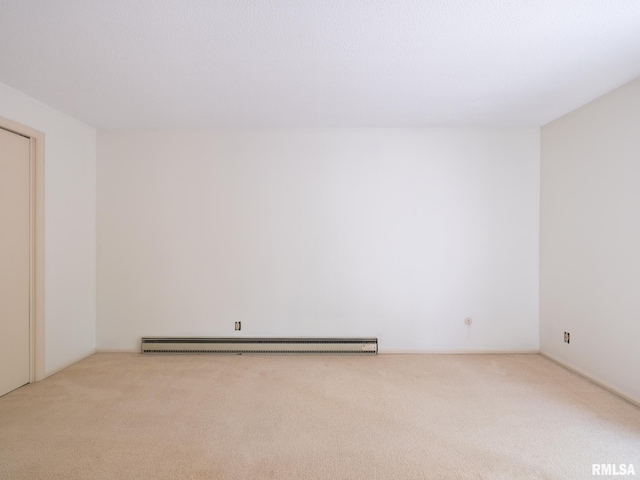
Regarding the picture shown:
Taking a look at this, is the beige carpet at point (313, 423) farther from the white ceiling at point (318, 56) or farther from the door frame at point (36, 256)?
the white ceiling at point (318, 56)

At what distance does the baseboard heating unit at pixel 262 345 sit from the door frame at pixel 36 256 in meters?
0.98

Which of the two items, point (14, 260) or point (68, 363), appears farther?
point (68, 363)

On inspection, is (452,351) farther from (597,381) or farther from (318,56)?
(318,56)

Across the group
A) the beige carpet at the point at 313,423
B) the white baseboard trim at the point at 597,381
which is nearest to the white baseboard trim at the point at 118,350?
the beige carpet at the point at 313,423

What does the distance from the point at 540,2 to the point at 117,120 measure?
386 cm

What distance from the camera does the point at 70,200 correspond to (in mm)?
3586

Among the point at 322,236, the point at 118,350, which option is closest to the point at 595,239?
the point at 322,236

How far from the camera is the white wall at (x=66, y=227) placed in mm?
3252

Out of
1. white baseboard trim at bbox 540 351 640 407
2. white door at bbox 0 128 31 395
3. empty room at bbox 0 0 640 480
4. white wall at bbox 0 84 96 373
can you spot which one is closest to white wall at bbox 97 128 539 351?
empty room at bbox 0 0 640 480

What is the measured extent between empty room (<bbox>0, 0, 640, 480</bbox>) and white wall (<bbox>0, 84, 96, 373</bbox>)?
0.09 ft

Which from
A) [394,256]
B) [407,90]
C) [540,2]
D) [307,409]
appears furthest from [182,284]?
[540,2]

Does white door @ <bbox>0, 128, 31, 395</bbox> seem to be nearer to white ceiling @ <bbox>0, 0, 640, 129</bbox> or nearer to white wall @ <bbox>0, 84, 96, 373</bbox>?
white wall @ <bbox>0, 84, 96, 373</bbox>

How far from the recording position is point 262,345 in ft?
12.7

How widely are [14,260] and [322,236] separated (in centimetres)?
286
